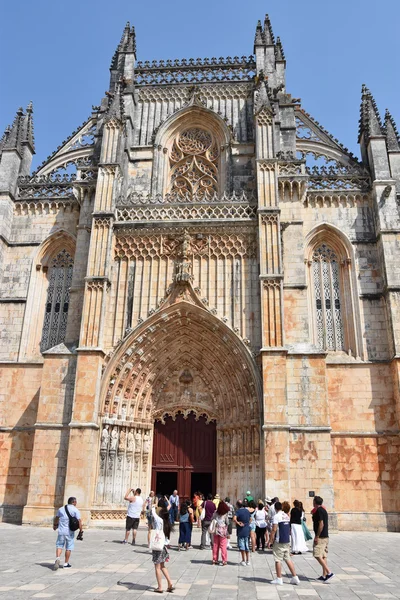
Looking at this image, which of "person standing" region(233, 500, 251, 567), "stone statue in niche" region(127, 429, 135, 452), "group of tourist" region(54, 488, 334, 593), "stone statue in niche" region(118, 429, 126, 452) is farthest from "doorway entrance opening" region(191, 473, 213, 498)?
"person standing" region(233, 500, 251, 567)

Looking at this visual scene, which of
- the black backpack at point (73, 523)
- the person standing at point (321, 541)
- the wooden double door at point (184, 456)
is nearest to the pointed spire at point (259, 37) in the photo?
the wooden double door at point (184, 456)

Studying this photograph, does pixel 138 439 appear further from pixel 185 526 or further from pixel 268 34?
pixel 268 34

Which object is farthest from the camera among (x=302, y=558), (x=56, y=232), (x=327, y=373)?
(x=56, y=232)

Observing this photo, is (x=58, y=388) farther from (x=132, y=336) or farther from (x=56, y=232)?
(x=56, y=232)

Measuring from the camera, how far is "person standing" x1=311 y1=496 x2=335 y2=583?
860cm

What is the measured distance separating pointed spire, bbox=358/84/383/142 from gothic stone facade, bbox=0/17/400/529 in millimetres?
89

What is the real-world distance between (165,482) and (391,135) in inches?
683

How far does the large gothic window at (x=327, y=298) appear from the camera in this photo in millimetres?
19609

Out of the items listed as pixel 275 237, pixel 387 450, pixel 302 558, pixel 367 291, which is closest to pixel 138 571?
pixel 302 558

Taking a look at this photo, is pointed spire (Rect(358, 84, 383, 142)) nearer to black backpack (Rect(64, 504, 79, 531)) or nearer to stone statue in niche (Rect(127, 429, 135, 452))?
stone statue in niche (Rect(127, 429, 135, 452))

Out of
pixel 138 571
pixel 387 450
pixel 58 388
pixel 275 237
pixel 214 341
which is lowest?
pixel 138 571

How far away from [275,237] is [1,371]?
37.8 ft

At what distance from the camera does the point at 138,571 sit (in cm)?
930

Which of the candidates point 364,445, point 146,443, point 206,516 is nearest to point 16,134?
point 146,443
